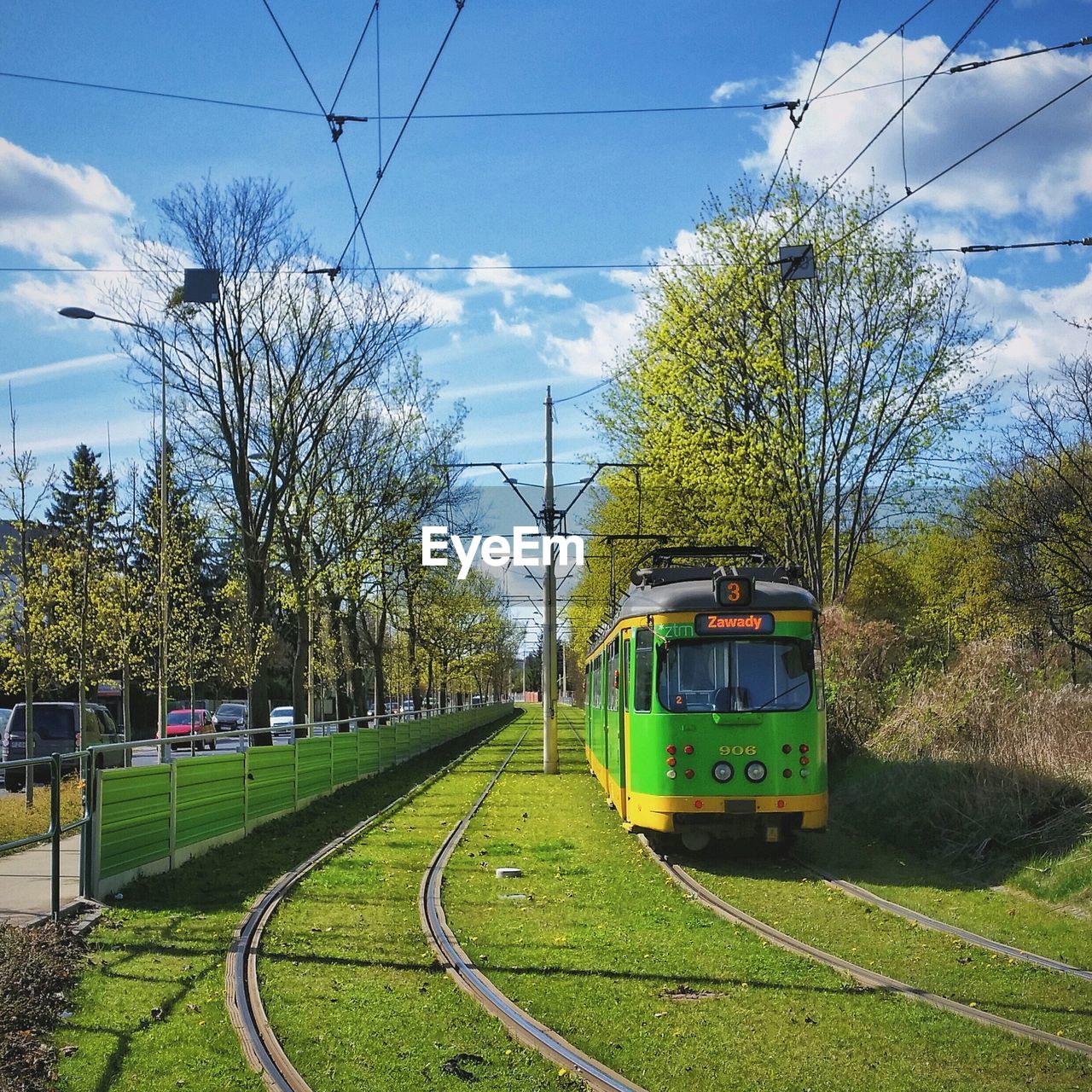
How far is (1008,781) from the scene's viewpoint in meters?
14.3

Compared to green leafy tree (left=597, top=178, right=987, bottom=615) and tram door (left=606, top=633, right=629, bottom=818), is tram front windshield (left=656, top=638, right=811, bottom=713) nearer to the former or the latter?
tram door (left=606, top=633, right=629, bottom=818)

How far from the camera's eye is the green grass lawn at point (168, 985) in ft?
21.8

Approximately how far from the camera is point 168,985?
848 centimetres

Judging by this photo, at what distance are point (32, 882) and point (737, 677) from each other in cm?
750

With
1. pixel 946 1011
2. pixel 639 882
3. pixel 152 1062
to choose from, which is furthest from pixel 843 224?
pixel 152 1062

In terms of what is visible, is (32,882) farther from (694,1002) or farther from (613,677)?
(613,677)

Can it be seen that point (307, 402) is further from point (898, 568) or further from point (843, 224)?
point (898, 568)

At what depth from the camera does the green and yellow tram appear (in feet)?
46.7

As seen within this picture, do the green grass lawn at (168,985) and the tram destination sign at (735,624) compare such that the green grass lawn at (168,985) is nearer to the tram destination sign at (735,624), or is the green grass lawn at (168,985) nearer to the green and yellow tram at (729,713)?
the green and yellow tram at (729,713)

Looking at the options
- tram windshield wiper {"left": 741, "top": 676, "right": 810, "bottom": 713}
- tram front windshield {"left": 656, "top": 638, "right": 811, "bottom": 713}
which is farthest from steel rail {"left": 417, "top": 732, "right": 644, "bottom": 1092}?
tram windshield wiper {"left": 741, "top": 676, "right": 810, "bottom": 713}

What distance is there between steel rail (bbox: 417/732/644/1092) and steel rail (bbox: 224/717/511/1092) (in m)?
1.28

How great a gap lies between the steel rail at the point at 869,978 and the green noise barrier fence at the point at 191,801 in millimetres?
5294

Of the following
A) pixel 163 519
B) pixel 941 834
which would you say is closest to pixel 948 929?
pixel 941 834

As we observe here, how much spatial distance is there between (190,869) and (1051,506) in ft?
59.4
